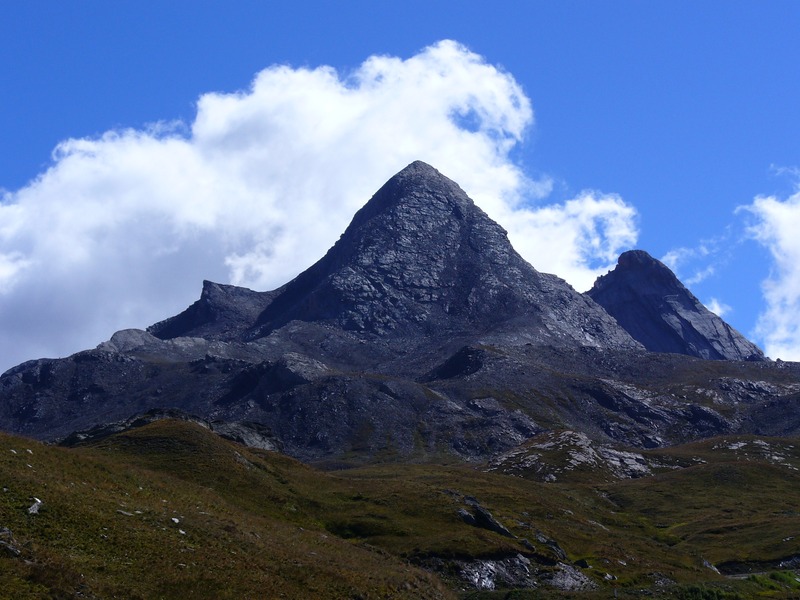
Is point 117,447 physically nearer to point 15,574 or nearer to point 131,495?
point 131,495

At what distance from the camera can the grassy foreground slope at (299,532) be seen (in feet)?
152

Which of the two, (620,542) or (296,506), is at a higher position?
(620,542)

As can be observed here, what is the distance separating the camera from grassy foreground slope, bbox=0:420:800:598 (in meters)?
46.3

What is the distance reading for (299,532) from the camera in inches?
2849

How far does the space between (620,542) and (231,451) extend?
44309 mm

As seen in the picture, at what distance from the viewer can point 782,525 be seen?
420 feet

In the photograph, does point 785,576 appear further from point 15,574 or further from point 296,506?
point 15,574

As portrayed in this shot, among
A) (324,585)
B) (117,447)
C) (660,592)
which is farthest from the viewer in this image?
(117,447)

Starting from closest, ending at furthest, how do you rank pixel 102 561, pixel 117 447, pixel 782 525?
pixel 102 561, pixel 117 447, pixel 782 525

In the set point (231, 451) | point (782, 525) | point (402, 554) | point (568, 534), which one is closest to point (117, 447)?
point (231, 451)

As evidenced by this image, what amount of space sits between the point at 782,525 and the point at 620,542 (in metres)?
36.1

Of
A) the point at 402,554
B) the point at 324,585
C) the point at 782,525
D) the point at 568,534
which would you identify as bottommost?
the point at 324,585

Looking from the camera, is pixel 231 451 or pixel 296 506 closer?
pixel 296 506

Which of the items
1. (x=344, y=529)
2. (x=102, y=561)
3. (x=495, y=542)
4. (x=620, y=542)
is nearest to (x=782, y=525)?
(x=620, y=542)
